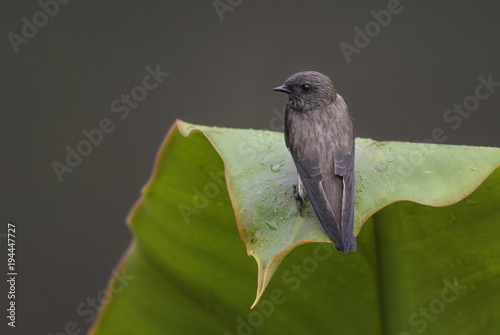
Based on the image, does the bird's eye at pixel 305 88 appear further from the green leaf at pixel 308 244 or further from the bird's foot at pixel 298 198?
the bird's foot at pixel 298 198

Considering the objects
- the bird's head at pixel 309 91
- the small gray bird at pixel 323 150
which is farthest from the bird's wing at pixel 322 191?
the bird's head at pixel 309 91

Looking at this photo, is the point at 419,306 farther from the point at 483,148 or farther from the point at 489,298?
the point at 483,148

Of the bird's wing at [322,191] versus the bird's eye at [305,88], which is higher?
the bird's eye at [305,88]

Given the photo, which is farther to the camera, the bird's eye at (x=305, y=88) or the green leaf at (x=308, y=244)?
the bird's eye at (x=305, y=88)

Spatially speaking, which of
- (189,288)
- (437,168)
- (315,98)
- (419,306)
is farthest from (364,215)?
(189,288)

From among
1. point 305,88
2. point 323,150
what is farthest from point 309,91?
point 323,150

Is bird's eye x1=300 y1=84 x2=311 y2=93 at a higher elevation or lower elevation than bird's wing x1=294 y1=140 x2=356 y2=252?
higher

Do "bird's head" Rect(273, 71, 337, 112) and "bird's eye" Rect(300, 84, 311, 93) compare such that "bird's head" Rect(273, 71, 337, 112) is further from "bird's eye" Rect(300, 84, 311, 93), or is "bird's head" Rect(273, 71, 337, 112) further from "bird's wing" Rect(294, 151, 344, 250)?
"bird's wing" Rect(294, 151, 344, 250)

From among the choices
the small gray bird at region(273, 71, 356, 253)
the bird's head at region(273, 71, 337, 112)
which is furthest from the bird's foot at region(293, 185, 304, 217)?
the bird's head at region(273, 71, 337, 112)
